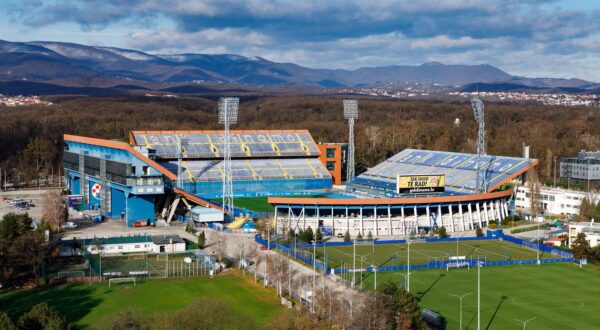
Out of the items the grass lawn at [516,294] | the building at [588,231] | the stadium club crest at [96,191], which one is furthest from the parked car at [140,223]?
the building at [588,231]

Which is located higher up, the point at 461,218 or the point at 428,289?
the point at 461,218

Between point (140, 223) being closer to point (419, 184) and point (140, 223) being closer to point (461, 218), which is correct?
point (419, 184)

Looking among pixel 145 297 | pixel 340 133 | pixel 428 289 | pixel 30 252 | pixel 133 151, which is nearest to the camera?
pixel 145 297

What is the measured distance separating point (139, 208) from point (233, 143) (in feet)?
78.4

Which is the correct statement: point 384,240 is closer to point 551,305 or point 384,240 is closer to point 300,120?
point 551,305

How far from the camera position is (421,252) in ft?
217

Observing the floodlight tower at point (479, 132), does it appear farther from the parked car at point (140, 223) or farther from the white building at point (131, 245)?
the parked car at point (140, 223)

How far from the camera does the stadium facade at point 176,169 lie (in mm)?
79438

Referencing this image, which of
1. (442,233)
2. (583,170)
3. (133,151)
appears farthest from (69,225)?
(583,170)

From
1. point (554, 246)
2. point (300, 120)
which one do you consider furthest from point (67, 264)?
point (300, 120)

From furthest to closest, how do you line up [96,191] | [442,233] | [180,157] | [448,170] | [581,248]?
[180,157], [96,191], [448,170], [442,233], [581,248]

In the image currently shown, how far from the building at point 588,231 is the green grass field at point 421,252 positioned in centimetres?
356

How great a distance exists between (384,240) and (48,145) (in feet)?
236

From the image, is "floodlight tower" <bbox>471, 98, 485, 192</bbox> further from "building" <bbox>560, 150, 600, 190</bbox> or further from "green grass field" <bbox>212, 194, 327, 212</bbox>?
"building" <bbox>560, 150, 600, 190</bbox>
